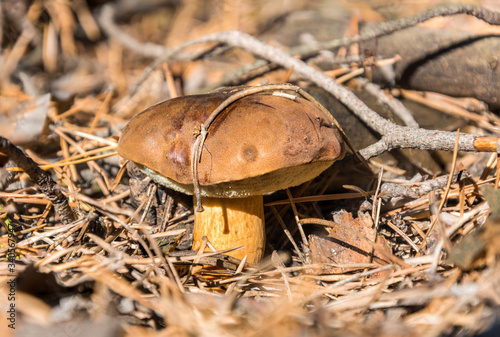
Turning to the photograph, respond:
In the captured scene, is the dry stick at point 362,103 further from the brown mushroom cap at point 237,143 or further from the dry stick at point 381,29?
the brown mushroom cap at point 237,143

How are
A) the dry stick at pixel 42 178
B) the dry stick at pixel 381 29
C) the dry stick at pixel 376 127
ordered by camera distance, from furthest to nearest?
the dry stick at pixel 381 29 → the dry stick at pixel 376 127 → the dry stick at pixel 42 178

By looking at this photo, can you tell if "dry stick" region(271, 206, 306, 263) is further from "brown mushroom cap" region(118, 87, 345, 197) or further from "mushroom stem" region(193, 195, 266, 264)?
"brown mushroom cap" region(118, 87, 345, 197)

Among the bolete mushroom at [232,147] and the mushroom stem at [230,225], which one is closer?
the bolete mushroom at [232,147]

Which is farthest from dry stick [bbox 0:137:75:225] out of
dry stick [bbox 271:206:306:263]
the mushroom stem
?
dry stick [bbox 271:206:306:263]

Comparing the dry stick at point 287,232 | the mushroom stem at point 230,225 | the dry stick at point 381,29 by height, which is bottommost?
the dry stick at point 287,232

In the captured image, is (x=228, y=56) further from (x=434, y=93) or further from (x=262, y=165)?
(x=262, y=165)

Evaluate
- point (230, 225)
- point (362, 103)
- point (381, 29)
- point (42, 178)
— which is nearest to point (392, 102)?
point (362, 103)

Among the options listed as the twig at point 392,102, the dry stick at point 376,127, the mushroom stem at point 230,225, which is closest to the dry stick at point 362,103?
the dry stick at point 376,127
